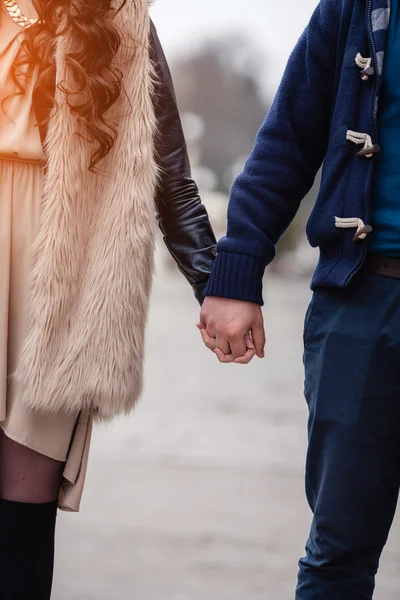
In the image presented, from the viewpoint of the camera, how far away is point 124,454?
523 cm

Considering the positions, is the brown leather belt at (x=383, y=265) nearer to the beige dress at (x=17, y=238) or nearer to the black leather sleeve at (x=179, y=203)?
the black leather sleeve at (x=179, y=203)

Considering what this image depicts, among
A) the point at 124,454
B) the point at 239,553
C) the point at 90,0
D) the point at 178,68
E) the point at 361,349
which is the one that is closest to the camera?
the point at 361,349

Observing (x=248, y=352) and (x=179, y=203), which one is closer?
(x=248, y=352)

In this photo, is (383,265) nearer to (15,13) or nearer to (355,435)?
(355,435)

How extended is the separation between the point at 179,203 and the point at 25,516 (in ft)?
2.70

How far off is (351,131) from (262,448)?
11.4ft

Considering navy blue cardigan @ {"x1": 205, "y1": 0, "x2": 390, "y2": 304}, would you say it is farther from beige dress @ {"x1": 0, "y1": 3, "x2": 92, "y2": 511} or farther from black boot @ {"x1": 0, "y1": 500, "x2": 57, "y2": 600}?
black boot @ {"x1": 0, "y1": 500, "x2": 57, "y2": 600}

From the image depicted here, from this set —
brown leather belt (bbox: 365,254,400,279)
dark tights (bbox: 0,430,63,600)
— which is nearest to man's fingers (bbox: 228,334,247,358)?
brown leather belt (bbox: 365,254,400,279)

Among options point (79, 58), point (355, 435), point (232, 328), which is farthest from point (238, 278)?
point (79, 58)

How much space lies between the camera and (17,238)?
2217mm

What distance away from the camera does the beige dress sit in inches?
86.0

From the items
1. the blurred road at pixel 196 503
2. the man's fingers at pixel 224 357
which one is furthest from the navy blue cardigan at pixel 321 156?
the blurred road at pixel 196 503

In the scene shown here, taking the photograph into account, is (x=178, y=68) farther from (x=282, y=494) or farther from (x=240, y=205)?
(x=240, y=205)

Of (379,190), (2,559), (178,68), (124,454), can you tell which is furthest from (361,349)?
(178,68)
